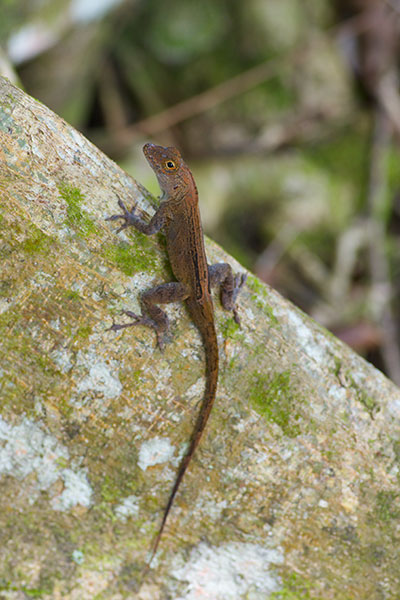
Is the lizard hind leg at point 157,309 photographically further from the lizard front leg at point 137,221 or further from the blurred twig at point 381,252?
the blurred twig at point 381,252

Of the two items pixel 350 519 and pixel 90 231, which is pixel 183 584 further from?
pixel 90 231

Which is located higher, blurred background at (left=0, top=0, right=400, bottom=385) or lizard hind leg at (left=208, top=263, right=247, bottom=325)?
blurred background at (left=0, top=0, right=400, bottom=385)

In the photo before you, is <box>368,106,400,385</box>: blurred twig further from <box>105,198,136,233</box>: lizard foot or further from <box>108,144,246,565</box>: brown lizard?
<box>105,198,136,233</box>: lizard foot

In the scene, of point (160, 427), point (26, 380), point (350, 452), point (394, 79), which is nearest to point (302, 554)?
point (350, 452)

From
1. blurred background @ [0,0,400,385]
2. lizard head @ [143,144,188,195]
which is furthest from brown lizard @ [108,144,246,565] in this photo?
blurred background @ [0,0,400,385]

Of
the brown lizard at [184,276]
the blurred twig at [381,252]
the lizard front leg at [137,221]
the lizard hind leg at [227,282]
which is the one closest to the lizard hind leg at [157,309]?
the brown lizard at [184,276]

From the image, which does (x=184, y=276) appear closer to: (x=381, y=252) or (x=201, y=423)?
(x=201, y=423)

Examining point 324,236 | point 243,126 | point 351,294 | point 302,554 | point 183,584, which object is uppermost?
point 243,126
